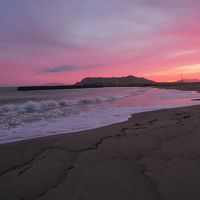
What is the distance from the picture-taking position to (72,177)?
1.93m

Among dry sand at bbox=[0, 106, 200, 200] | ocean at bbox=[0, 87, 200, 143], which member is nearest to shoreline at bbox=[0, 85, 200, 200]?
dry sand at bbox=[0, 106, 200, 200]

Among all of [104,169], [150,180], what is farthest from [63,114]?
[150,180]

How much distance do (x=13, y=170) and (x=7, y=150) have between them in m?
0.91

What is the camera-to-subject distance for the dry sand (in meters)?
1.63

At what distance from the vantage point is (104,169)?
2092 millimetres

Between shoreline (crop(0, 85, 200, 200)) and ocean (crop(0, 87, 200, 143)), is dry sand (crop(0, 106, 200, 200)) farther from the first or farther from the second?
ocean (crop(0, 87, 200, 143))

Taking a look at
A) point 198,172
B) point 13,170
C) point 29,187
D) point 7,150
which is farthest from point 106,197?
point 7,150

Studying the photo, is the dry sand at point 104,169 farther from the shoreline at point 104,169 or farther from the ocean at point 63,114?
the ocean at point 63,114

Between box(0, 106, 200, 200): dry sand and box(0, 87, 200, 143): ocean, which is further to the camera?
box(0, 87, 200, 143): ocean

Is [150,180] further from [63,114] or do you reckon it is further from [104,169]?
[63,114]

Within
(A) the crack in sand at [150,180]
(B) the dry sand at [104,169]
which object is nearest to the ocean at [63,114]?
(B) the dry sand at [104,169]

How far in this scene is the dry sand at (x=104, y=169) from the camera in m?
1.63

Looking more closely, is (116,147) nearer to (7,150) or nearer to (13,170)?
(13,170)

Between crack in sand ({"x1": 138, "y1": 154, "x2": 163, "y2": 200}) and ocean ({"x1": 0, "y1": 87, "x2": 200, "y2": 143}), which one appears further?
ocean ({"x1": 0, "y1": 87, "x2": 200, "y2": 143})
